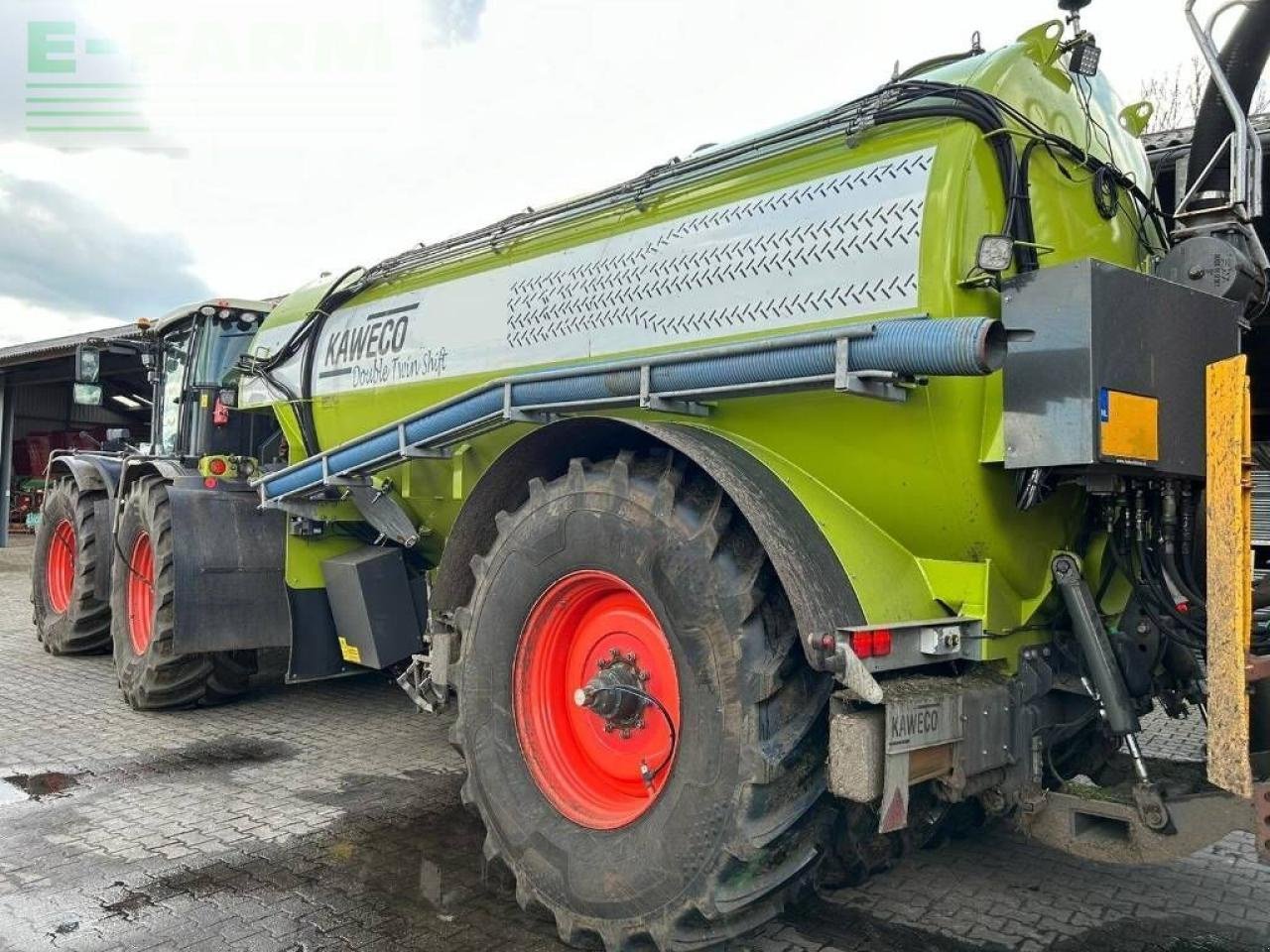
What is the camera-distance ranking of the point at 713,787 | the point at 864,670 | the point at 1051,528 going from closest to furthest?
the point at 864,670
the point at 713,787
the point at 1051,528

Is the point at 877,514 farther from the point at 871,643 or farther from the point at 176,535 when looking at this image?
the point at 176,535

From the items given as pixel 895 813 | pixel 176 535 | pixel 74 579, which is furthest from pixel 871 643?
pixel 74 579

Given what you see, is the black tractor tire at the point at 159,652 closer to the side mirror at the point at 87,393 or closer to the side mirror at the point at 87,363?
the side mirror at the point at 87,363

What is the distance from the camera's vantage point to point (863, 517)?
3143 mm

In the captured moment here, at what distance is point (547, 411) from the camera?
3773 millimetres

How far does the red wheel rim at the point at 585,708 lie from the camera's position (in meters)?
3.16

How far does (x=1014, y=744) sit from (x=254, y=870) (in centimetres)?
290

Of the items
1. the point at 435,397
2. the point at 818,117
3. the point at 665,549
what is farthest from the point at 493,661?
the point at 818,117

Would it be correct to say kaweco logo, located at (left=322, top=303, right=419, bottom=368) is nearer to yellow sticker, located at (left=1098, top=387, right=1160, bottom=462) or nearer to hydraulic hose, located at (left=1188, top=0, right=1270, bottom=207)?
yellow sticker, located at (left=1098, top=387, right=1160, bottom=462)

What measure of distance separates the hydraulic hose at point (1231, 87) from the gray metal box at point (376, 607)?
422cm

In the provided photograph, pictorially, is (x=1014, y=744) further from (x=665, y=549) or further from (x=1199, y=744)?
(x=1199, y=744)

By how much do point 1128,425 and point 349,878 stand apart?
321 cm

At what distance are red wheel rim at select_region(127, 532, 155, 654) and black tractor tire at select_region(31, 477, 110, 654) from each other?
3.33 feet

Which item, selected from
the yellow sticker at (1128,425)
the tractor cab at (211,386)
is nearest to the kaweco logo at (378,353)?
the tractor cab at (211,386)
